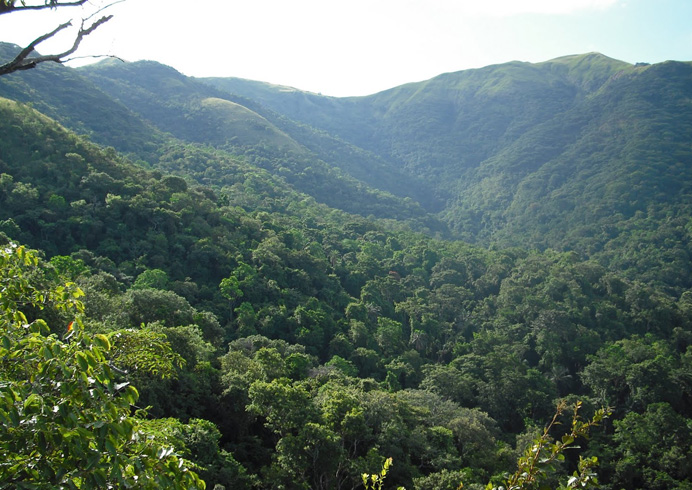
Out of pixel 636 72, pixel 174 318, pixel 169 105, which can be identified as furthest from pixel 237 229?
pixel 636 72

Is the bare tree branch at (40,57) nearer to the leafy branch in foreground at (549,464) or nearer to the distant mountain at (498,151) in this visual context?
the leafy branch in foreground at (549,464)

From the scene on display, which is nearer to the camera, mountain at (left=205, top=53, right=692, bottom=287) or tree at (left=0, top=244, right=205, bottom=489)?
tree at (left=0, top=244, right=205, bottom=489)

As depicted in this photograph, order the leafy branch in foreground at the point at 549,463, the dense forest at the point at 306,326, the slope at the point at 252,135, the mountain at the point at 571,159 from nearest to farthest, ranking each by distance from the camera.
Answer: the leafy branch in foreground at the point at 549,463 → the dense forest at the point at 306,326 → the mountain at the point at 571,159 → the slope at the point at 252,135

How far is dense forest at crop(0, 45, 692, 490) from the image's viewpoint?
11.6 feet

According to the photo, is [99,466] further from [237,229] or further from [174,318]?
[237,229]

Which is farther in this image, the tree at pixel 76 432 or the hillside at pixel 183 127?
the hillside at pixel 183 127

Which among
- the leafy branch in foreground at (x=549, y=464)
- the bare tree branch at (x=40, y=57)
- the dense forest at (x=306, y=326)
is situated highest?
the bare tree branch at (x=40, y=57)

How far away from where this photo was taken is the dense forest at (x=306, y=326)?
3527mm

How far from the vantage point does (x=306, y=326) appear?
121 ft

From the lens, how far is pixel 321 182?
11000cm

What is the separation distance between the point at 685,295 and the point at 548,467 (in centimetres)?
6869

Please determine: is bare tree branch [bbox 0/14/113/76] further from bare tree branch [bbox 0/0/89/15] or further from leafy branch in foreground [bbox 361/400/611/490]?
leafy branch in foreground [bbox 361/400/611/490]

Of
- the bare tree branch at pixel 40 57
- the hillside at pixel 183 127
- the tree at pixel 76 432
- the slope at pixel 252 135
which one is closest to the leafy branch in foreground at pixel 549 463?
the tree at pixel 76 432

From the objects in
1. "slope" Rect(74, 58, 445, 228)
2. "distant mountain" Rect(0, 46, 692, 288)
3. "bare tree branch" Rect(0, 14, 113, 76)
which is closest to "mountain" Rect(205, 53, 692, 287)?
"distant mountain" Rect(0, 46, 692, 288)
